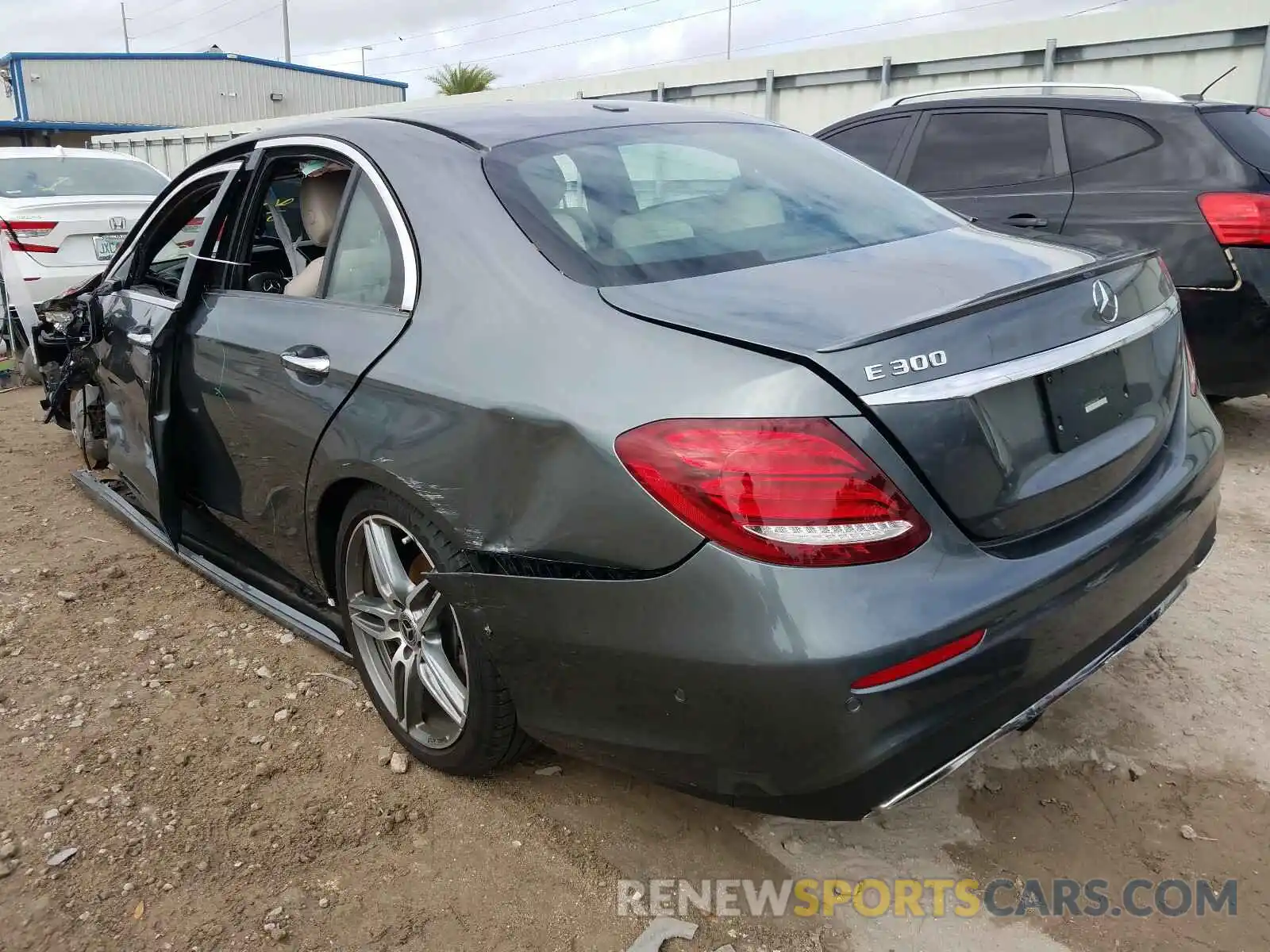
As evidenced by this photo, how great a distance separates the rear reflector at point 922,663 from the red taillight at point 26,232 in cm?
749

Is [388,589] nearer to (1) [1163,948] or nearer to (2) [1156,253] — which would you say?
(1) [1163,948]

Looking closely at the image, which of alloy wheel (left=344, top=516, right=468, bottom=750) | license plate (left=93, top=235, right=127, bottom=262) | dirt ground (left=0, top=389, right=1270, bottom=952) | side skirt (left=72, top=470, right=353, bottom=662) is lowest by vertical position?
dirt ground (left=0, top=389, right=1270, bottom=952)

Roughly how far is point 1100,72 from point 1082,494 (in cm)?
737

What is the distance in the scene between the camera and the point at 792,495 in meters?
1.71

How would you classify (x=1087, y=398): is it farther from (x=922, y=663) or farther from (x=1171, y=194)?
(x=1171, y=194)

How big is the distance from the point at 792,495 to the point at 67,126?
140 feet

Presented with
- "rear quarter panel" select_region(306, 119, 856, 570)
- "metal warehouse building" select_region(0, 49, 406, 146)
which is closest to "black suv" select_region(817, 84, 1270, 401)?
"rear quarter panel" select_region(306, 119, 856, 570)

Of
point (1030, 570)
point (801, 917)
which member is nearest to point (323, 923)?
point (801, 917)

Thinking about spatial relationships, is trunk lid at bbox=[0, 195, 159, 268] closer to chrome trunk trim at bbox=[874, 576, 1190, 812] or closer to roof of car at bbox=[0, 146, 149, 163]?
roof of car at bbox=[0, 146, 149, 163]

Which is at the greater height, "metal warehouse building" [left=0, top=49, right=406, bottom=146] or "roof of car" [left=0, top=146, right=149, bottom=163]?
"metal warehouse building" [left=0, top=49, right=406, bottom=146]

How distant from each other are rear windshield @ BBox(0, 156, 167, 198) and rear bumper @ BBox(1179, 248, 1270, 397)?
755 centimetres

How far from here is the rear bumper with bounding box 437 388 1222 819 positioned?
5.57 ft

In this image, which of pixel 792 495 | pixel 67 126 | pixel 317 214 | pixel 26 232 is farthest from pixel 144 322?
pixel 67 126

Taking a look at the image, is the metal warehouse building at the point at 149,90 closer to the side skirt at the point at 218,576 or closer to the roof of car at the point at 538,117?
the side skirt at the point at 218,576
